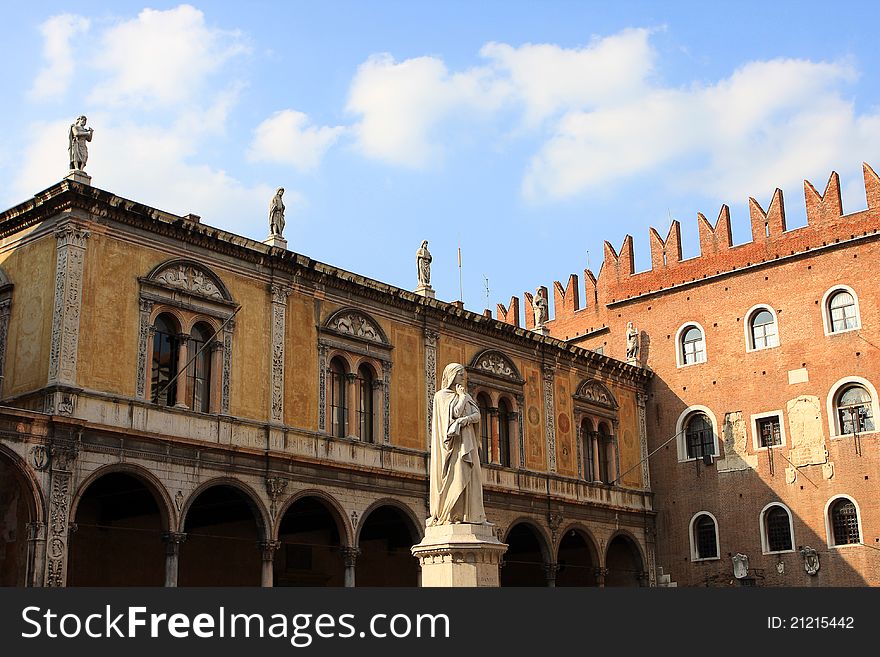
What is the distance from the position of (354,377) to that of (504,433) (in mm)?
5237

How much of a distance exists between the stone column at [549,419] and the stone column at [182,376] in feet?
35.3

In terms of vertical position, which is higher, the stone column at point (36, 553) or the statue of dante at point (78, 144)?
the statue of dante at point (78, 144)

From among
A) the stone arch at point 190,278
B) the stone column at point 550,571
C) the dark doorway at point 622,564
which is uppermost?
the stone arch at point 190,278

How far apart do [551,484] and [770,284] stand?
822cm

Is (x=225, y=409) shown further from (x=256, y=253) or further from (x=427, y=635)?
(x=427, y=635)

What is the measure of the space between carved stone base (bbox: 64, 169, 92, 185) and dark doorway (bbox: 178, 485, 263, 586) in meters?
6.66

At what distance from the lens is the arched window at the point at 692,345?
3158 centimetres

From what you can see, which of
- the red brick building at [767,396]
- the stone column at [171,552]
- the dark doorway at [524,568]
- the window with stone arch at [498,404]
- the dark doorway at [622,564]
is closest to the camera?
the stone column at [171,552]

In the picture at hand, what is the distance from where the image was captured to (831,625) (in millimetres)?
10188

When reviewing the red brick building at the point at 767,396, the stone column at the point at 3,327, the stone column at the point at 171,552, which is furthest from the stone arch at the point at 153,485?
the red brick building at the point at 767,396

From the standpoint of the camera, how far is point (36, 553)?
683 inches

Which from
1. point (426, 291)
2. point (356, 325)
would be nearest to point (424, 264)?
point (426, 291)

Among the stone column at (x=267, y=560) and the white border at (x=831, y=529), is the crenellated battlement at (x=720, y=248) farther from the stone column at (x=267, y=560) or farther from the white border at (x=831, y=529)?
the stone column at (x=267, y=560)

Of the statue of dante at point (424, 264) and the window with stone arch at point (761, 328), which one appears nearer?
the statue of dante at point (424, 264)
